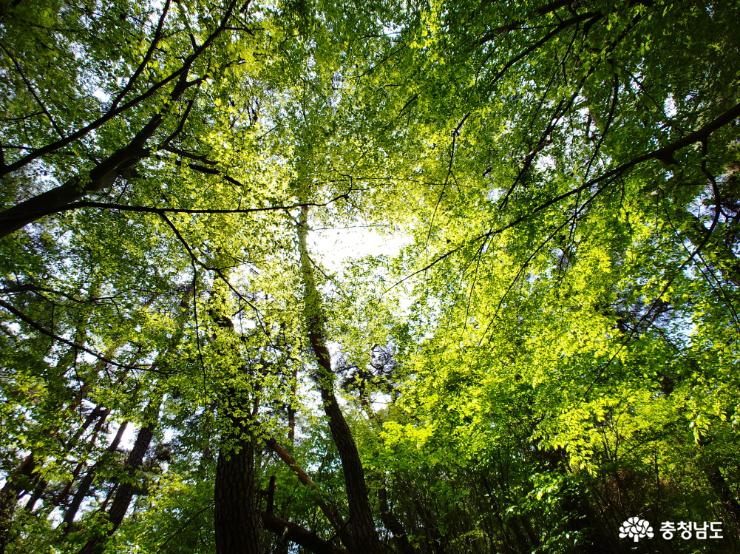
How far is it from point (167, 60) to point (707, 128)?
481 cm

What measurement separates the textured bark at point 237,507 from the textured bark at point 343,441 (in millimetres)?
1549

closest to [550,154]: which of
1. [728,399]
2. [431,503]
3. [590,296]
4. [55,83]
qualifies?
[590,296]

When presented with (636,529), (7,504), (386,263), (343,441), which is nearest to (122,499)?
(7,504)

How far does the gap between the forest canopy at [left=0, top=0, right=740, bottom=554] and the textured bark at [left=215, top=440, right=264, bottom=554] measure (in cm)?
4

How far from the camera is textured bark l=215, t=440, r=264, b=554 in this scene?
185 inches

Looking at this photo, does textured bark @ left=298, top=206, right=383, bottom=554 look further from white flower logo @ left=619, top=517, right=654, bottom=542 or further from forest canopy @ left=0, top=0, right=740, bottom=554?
white flower logo @ left=619, top=517, right=654, bottom=542

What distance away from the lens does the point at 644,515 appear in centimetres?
596

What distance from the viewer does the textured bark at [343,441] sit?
5.66 m

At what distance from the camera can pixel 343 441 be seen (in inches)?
259

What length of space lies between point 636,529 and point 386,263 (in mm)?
6150

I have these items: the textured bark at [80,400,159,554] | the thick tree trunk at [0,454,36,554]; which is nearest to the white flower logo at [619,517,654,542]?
the thick tree trunk at [0,454,36,554]

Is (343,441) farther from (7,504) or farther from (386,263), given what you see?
(7,504)

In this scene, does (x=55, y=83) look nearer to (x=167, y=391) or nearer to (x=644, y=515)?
(x=167, y=391)

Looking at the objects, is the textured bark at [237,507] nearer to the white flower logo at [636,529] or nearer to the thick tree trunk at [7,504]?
the thick tree trunk at [7,504]
